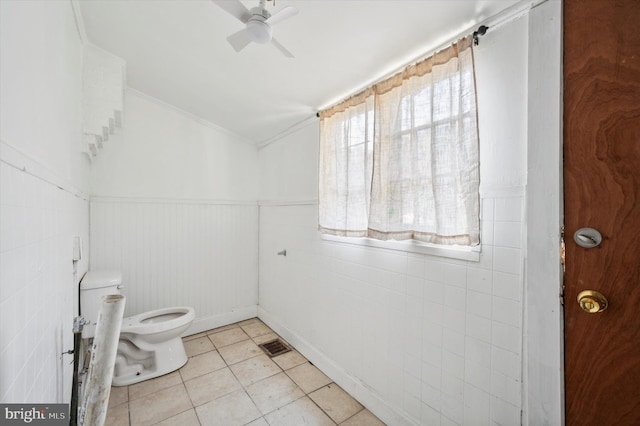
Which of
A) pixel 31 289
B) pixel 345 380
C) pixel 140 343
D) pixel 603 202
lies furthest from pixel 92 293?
pixel 603 202

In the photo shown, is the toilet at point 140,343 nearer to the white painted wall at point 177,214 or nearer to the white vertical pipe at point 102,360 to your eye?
the white painted wall at point 177,214

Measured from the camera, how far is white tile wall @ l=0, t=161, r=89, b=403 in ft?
2.00

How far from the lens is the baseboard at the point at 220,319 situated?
278cm

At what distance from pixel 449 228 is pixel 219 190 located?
243cm

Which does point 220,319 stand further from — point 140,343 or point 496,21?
point 496,21

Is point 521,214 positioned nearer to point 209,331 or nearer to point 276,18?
point 276,18

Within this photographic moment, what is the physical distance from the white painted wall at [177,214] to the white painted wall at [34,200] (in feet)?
4.00

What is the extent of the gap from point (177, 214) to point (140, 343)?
1.18m

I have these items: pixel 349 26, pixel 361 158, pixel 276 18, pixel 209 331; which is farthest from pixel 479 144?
pixel 209 331

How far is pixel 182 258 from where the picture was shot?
2732mm

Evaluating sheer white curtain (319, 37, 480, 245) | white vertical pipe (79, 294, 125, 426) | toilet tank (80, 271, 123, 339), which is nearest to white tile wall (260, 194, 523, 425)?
sheer white curtain (319, 37, 480, 245)

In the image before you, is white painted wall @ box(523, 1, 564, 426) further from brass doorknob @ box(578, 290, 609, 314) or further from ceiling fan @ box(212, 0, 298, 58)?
ceiling fan @ box(212, 0, 298, 58)

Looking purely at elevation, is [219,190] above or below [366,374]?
above

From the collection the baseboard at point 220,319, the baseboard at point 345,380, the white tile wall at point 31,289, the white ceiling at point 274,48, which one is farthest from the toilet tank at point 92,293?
the white ceiling at point 274,48
